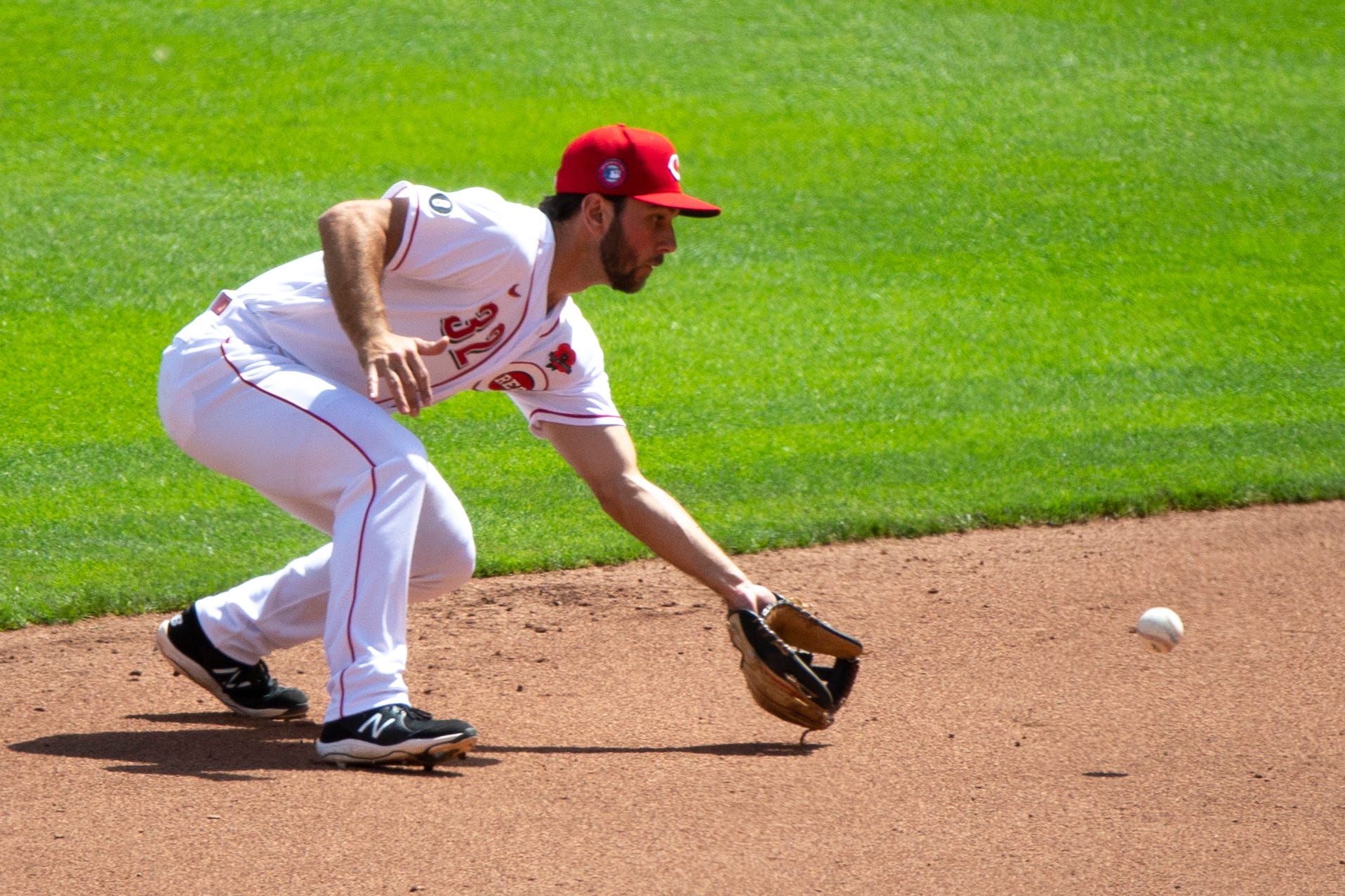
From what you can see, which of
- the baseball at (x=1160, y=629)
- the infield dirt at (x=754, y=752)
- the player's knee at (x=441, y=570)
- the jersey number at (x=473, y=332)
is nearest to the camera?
the infield dirt at (x=754, y=752)

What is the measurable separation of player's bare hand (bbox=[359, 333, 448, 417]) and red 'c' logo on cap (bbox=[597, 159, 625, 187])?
0.75m

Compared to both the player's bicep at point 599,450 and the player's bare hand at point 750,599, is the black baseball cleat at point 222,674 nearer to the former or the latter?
the player's bicep at point 599,450

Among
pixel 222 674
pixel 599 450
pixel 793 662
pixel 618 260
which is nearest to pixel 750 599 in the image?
pixel 793 662

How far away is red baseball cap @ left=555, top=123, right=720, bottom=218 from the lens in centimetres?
408

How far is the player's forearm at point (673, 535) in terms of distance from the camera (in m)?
4.34

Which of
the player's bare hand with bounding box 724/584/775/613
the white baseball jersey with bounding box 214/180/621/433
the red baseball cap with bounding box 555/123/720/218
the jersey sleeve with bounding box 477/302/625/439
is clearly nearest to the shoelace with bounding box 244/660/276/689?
the white baseball jersey with bounding box 214/180/621/433

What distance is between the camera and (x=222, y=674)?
433 centimetres

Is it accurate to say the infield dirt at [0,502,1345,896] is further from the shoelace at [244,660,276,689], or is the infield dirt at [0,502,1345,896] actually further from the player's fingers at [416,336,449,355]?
the player's fingers at [416,336,449,355]

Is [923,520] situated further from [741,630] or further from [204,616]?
[204,616]

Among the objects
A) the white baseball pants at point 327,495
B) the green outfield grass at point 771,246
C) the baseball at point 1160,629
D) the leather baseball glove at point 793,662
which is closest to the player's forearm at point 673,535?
the leather baseball glove at point 793,662

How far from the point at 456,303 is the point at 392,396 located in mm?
478

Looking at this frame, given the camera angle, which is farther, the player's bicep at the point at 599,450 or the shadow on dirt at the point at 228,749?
the player's bicep at the point at 599,450

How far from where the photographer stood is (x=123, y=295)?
364 inches

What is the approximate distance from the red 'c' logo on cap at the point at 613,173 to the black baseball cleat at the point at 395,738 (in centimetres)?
143
